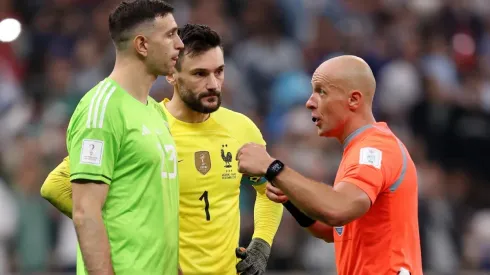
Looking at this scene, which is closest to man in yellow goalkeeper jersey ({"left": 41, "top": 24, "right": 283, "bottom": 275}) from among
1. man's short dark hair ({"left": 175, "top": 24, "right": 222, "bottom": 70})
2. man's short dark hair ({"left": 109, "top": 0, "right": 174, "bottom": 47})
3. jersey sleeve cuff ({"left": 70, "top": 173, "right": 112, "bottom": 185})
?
man's short dark hair ({"left": 175, "top": 24, "right": 222, "bottom": 70})

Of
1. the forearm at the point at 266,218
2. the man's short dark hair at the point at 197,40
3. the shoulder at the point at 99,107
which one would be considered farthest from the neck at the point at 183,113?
the shoulder at the point at 99,107

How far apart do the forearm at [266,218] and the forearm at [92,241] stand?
1.82 metres

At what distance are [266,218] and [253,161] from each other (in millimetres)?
1452

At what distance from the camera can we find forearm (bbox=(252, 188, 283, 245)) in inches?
273

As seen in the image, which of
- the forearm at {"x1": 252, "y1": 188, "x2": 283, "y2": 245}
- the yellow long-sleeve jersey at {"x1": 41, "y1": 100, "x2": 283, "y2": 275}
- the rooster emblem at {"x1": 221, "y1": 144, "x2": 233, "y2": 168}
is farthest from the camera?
the forearm at {"x1": 252, "y1": 188, "x2": 283, "y2": 245}

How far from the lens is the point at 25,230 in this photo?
10.7m

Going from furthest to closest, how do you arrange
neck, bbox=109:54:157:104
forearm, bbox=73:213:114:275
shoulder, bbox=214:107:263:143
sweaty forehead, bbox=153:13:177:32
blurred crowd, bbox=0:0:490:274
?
1. blurred crowd, bbox=0:0:490:274
2. shoulder, bbox=214:107:263:143
3. sweaty forehead, bbox=153:13:177:32
4. neck, bbox=109:54:157:104
5. forearm, bbox=73:213:114:275

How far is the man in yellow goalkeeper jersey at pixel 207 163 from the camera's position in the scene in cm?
646

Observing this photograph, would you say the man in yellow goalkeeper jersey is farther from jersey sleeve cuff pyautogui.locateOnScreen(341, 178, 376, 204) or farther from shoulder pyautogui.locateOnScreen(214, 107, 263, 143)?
jersey sleeve cuff pyautogui.locateOnScreen(341, 178, 376, 204)

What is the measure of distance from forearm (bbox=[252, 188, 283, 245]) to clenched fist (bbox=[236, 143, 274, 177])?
136 centimetres

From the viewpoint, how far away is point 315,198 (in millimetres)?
5578

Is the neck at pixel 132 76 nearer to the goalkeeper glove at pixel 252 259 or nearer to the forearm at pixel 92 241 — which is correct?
the forearm at pixel 92 241

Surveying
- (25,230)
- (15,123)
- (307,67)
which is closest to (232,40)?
(307,67)

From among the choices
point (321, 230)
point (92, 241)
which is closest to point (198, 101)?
point (321, 230)
